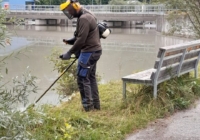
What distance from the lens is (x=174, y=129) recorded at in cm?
459

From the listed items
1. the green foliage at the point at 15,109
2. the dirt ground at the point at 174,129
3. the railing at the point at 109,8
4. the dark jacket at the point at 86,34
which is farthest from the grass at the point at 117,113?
the railing at the point at 109,8

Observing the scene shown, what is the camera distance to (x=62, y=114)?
4652 mm

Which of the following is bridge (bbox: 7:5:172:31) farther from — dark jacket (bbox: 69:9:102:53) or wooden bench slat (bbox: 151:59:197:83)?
dark jacket (bbox: 69:9:102:53)

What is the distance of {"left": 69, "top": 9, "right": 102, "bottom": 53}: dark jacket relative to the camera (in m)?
4.80

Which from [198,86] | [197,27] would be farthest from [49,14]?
[198,86]

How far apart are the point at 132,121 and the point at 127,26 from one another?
57.1 meters

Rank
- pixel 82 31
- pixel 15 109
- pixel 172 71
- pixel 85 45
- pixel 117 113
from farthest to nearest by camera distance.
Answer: pixel 172 71
pixel 117 113
pixel 85 45
pixel 82 31
pixel 15 109

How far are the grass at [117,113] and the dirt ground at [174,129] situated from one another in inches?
4.1

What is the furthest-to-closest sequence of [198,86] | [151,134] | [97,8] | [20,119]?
[97,8] → [198,86] → [151,134] → [20,119]

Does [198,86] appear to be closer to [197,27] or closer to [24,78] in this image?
[24,78]

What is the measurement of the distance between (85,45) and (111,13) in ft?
165

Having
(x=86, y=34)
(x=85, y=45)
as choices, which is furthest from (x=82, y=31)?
(x=85, y=45)

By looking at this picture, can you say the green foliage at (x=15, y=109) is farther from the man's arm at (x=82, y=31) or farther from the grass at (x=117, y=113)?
the man's arm at (x=82, y=31)

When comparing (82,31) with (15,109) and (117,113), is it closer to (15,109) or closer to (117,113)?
(117,113)
